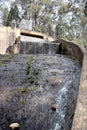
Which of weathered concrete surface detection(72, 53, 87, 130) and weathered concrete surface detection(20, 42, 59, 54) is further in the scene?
weathered concrete surface detection(20, 42, 59, 54)

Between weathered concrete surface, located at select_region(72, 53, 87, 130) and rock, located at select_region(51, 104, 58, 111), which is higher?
weathered concrete surface, located at select_region(72, 53, 87, 130)

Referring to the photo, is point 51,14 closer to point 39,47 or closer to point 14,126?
point 39,47

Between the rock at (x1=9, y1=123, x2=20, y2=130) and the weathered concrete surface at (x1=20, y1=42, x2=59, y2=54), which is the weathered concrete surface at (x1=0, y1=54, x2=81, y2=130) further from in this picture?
the weathered concrete surface at (x1=20, y1=42, x2=59, y2=54)

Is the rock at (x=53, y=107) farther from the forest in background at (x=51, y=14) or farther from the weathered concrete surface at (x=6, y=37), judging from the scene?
the forest in background at (x=51, y=14)

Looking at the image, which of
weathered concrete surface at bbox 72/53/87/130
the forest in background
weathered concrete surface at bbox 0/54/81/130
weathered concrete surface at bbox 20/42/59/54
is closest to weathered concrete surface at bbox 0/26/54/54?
weathered concrete surface at bbox 20/42/59/54

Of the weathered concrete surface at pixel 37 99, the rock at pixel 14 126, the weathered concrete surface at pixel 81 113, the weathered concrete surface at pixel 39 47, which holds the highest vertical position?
the weathered concrete surface at pixel 81 113

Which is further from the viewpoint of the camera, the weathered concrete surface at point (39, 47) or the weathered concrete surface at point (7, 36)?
the weathered concrete surface at point (39, 47)

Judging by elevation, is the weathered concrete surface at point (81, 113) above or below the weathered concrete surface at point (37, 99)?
above

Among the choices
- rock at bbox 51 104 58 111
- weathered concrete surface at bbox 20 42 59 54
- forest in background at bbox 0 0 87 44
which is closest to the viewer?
rock at bbox 51 104 58 111

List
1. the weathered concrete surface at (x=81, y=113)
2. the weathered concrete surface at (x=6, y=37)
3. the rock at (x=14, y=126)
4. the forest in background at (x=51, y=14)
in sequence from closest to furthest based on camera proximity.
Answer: the weathered concrete surface at (x=81, y=113), the rock at (x=14, y=126), the weathered concrete surface at (x=6, y=37), the forest in background at (x=51, y=14)

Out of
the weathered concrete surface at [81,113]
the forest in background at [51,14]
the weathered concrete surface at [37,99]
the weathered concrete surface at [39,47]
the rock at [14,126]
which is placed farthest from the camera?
the forest in background at [51,14]

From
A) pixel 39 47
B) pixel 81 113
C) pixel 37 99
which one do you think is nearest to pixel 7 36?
pixel 39 47

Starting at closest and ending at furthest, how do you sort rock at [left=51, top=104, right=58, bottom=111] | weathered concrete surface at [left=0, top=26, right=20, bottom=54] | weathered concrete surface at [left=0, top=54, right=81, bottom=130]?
1. weathered concrete surface at [left=0, top=54, right=81, bottom=130]
2. rock at [left=51, top=104, right=58, bottom=111]
3. weathered concrete surface at [left=0, top=26, right=20, bottom=54]

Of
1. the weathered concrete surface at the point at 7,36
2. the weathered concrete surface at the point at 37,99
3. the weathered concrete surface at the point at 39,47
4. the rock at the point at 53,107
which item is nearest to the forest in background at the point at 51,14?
the weathered concrete surface at the point at 7,36
